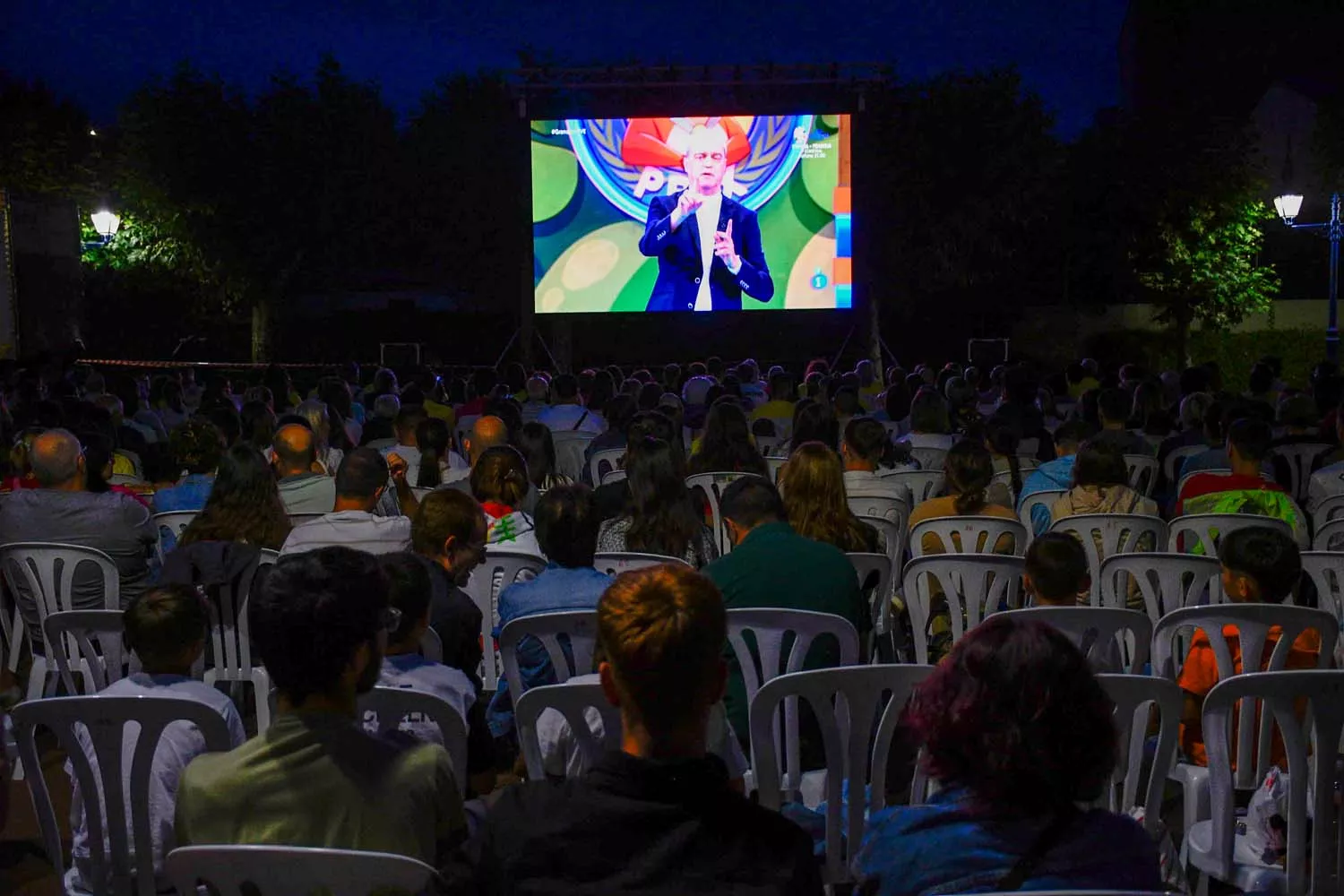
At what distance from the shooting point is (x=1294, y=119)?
1001 inches

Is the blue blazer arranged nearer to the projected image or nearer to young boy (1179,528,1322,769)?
the projected image

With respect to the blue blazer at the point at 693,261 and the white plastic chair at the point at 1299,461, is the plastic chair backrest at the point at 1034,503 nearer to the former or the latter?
the white plastic chair at the point at 1299,461

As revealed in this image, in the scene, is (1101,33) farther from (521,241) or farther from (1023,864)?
(1023,864)

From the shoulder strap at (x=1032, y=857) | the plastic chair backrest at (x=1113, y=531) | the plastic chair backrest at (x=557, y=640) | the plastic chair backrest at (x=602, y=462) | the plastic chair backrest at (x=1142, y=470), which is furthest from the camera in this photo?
the plastic chair backrest at (x=602, y=462)

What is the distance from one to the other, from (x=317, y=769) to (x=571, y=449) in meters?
6.27

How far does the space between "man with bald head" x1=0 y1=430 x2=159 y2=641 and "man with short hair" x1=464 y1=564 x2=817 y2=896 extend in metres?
3.37

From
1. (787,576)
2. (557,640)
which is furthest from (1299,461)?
(557,640)

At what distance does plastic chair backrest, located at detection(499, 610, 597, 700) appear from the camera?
10.8ft

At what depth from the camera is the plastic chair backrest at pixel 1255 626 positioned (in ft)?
10.9

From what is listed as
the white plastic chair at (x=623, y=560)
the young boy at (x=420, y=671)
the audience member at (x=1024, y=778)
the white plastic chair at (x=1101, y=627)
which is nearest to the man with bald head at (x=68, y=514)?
the white plastic chair at (x=623, y=560)

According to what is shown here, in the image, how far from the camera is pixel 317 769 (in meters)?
2.17

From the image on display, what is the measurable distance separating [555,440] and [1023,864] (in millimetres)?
6753

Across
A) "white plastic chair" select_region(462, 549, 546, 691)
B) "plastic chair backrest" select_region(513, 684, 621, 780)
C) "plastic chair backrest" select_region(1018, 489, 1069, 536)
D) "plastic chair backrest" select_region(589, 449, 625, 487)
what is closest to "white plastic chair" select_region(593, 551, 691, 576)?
"white plastic chair" select_region(462, 549, 546, 691)

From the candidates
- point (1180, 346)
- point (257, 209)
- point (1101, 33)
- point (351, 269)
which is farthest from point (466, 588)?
point (1101, 33)
